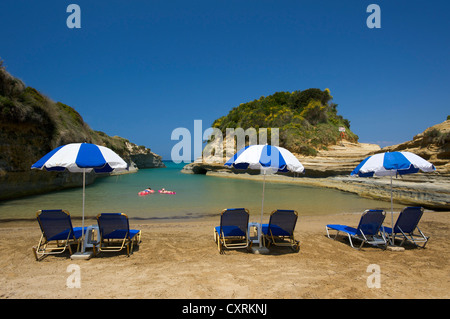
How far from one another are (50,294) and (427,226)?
10.2 meters

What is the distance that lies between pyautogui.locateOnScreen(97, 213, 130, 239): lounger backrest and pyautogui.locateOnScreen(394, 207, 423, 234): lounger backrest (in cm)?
605

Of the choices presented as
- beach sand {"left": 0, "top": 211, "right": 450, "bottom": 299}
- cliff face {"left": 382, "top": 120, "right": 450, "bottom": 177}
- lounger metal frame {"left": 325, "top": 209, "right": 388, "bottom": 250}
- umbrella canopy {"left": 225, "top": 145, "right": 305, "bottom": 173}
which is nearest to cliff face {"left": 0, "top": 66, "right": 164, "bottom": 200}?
beach sand {"left": 0, "top": 211, "right": 450, "bottom": 299}

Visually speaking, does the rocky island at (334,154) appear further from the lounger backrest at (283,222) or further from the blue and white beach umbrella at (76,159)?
the blue and white beach umbrella at (76,159)

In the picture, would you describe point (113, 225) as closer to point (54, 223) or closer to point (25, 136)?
point (54, 223)

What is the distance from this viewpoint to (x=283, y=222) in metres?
5.13

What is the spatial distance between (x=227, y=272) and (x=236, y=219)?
1.36 meters

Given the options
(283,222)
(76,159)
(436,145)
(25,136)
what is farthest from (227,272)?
(25,136)

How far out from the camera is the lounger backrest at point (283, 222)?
16.5 feet

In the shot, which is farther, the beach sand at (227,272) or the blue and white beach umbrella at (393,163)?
the blue and white beach umbrella at (393,163)

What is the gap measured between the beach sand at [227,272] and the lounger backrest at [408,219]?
47 centimetres

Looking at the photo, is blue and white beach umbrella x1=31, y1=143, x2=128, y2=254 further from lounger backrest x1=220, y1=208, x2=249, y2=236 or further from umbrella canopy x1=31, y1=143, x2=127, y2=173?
lounger backrest x1=220, y1=208, x2=249, y2=236

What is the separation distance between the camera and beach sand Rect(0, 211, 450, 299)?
120 inches

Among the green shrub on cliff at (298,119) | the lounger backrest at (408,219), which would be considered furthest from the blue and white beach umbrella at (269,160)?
the green shrub on cliff at (298,119)
